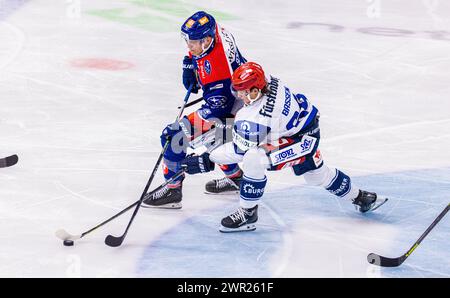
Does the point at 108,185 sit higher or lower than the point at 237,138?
lower

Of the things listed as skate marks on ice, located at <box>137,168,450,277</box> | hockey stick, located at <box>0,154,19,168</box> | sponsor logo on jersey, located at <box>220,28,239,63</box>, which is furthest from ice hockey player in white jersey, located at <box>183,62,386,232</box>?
hockey stick, located at <box>0,154,19,168</box>

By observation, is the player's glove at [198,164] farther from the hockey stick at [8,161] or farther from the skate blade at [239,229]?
the hockey stick at [8,161]

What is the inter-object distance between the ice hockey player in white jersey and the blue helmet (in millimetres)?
424

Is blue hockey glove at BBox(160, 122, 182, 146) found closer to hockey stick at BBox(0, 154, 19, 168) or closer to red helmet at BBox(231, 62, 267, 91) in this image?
red helmet at BBox(231, 62, 267, 91)

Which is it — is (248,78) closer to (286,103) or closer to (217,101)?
(286,103)

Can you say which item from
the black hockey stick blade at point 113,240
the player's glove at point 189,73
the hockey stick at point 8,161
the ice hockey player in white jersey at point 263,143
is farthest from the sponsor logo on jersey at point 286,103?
the hockey stick at point 8,161

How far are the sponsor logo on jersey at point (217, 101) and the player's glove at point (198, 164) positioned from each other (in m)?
0.35

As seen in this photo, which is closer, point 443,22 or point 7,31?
point 7,31

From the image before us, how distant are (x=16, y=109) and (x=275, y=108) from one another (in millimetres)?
3249

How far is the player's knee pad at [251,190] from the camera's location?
5.62 m

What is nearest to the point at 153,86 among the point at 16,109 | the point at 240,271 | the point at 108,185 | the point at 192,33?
the point at 16,109

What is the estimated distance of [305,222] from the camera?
5.99 meters

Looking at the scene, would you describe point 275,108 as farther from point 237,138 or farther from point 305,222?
point 305,222

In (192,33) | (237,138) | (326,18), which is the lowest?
(326,18)
